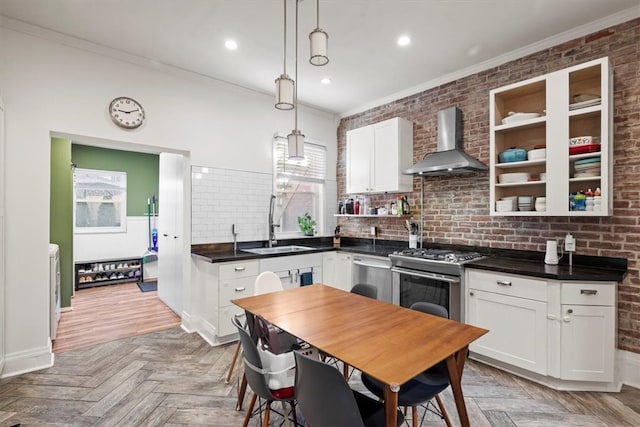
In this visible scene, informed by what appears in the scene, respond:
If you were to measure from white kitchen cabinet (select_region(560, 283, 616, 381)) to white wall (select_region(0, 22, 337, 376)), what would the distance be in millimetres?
3721

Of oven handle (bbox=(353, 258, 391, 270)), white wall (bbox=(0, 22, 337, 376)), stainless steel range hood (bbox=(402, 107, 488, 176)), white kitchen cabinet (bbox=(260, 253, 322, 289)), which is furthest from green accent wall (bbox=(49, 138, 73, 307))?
stainless steel range hood (bbox=(402, 107, 488, 176))

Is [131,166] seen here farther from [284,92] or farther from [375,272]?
[284,92]

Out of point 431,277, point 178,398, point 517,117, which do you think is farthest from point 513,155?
point 178,398

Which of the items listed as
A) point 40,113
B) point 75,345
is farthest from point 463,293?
point 40,113

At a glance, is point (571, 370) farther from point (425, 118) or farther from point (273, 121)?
point (273, 121)

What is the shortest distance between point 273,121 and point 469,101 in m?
2.47

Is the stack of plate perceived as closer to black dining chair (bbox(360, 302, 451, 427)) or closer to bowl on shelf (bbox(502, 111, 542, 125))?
bowl on shelf (bbox(502, 111, 542, 125))

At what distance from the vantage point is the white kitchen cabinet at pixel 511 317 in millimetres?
2445

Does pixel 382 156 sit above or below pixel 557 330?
above

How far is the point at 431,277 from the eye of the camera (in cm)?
305

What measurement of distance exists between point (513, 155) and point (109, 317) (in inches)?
201

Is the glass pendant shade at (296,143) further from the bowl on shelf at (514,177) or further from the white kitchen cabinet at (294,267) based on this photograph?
the bowl on shelf at (514,177)

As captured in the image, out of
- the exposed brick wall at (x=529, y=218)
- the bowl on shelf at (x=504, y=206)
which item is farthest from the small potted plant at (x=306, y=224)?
the bowl on shelf at (x=504, y=206)

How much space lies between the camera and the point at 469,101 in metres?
3.46
